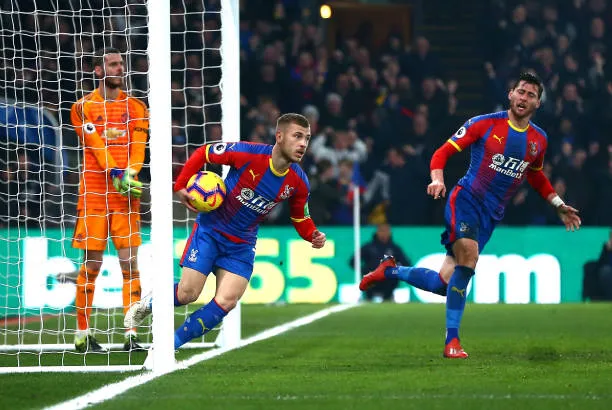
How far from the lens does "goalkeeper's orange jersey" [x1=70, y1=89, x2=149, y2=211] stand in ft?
28.1

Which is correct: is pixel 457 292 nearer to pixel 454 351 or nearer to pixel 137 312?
pixel 454 351

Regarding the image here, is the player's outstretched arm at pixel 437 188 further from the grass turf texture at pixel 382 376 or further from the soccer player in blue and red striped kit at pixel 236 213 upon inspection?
the grass turf texture at pixel 382 376

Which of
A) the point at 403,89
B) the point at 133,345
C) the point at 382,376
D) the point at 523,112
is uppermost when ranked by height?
the point at 403,89

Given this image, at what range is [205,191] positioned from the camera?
7457mm

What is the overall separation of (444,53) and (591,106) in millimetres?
3658

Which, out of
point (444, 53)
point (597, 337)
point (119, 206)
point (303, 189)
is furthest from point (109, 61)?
point (444, 53)

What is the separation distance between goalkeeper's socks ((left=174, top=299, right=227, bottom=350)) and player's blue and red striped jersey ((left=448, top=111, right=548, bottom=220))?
6.40ft

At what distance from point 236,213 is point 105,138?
1.37 meters

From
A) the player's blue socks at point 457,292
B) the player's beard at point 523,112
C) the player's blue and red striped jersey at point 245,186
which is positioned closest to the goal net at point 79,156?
the player's blue and red striped jersey at point 245,186

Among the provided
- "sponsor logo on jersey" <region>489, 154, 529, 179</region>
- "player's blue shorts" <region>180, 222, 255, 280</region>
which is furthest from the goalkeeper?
"sponsor logo on jersey" <region>489, 154, 529, 179</region>

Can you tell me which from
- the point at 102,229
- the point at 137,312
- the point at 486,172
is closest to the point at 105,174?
the point at 102,229

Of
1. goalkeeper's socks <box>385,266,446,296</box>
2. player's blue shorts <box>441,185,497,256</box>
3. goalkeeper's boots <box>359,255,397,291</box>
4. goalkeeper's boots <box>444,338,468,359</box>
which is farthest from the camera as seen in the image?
goalkeeper's boots <box>359,255,397,291</box>

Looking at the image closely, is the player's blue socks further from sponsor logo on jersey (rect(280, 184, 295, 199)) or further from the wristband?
sponsor logo on jersey (rect(280, 184, 295, 199))

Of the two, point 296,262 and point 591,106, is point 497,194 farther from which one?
point 591,106
